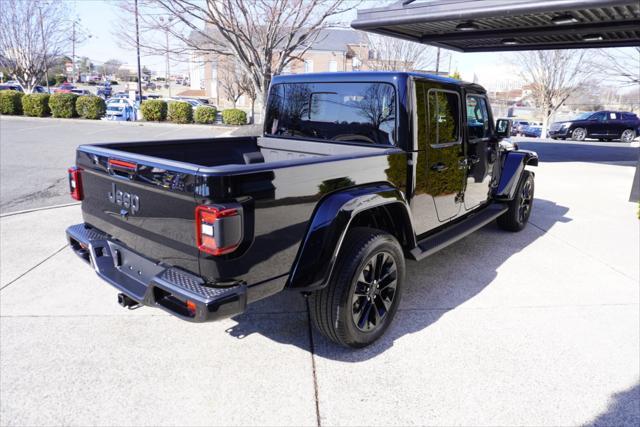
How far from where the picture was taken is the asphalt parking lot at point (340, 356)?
2639 millimetres

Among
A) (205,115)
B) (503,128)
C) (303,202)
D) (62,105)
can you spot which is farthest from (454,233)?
(62,105)

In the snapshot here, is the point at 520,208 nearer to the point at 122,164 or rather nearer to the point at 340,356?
the point at 340,356

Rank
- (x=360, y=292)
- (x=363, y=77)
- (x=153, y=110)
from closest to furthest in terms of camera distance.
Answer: (x=360, y=292)
(x=363, y=77)
(x=153, y=110)

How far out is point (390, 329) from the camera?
140 inches

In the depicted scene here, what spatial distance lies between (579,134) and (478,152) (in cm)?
2329

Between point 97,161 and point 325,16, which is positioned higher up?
point 325,16

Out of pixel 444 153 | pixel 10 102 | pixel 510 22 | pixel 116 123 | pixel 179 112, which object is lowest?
pixel 116 123

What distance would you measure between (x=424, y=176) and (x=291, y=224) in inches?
62.4

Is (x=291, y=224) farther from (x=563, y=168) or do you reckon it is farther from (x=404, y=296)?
(x=563, y=168)

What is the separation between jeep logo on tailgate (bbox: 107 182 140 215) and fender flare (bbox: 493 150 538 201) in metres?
4.25

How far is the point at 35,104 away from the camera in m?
23.9

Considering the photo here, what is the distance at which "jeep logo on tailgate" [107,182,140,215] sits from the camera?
9.15ft

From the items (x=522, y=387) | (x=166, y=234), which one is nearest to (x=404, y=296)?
(x=522, y=387)

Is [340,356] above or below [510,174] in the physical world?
below
